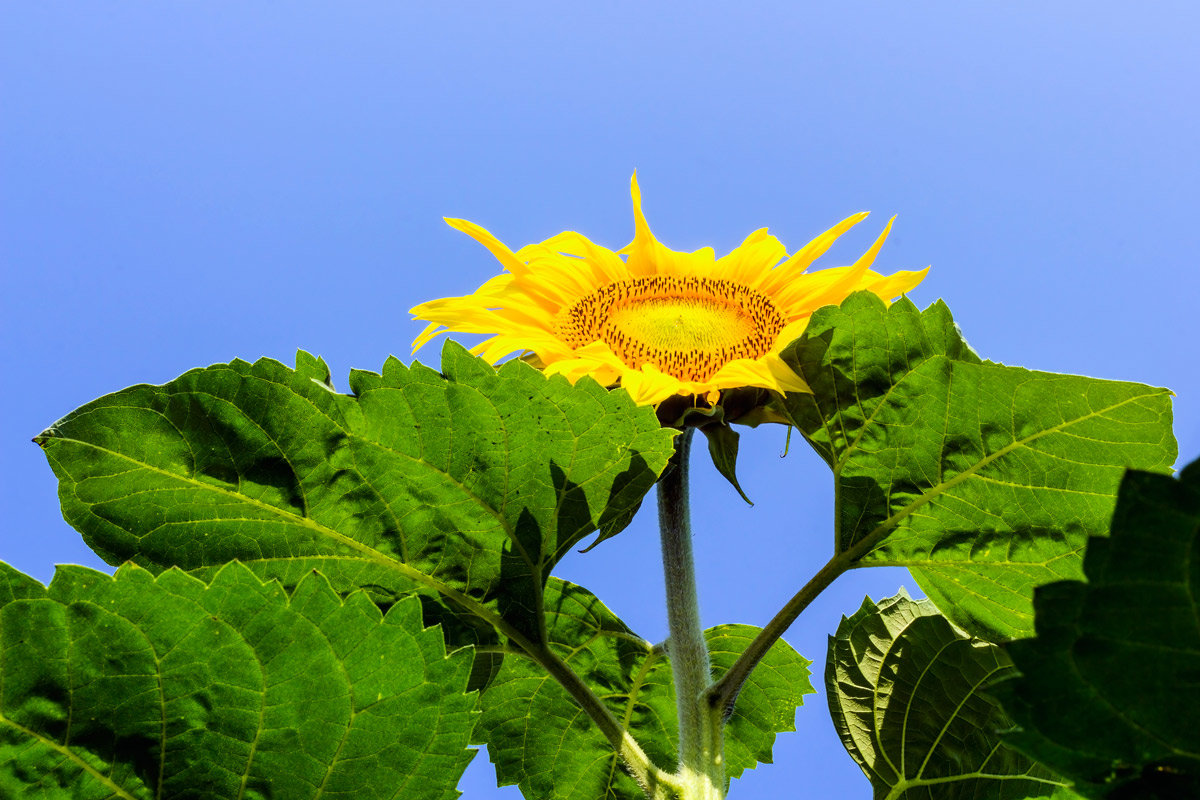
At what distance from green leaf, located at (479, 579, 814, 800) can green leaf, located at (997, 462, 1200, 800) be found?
3.30 feet

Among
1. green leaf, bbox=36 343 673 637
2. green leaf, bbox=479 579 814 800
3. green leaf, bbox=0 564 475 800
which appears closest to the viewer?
green leaf, bbox=0 564 475 800

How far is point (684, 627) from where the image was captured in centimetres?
151

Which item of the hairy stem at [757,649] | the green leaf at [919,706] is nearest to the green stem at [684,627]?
the hairy stem at [757,649]

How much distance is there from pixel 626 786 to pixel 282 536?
0.87m

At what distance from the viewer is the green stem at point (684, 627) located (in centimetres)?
141

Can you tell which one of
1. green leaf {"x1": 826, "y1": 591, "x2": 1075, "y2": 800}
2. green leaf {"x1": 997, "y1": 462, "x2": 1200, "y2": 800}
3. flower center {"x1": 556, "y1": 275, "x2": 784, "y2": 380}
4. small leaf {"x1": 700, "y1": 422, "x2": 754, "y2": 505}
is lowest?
green leaf {"x1": 997, "y1": 462, "x2": 1200, "y2": 800}

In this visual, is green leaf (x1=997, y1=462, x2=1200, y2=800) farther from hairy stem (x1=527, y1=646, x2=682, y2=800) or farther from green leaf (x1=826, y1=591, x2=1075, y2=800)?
green leaf (x1=826, y1=591, x2=1075, y2=800)

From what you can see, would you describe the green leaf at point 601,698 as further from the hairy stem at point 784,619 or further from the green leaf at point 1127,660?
the green leaf at point 1127,660

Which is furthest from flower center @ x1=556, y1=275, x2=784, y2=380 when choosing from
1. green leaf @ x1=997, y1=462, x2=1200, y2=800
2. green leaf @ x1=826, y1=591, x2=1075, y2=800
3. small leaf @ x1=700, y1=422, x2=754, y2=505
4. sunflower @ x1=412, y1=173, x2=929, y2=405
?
green leaf @ x1=997, y1=462, x2=1200, y2=800

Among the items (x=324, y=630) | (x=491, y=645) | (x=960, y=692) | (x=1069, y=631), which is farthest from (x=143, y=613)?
(x=960, y=692)

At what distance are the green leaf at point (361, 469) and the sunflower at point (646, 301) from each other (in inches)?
12.8

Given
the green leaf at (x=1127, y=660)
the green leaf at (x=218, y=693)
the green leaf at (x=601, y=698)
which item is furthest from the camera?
the green leaf at (x=601, y=698)

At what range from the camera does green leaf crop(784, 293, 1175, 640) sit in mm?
1312

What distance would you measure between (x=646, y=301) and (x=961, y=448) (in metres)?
0.81
